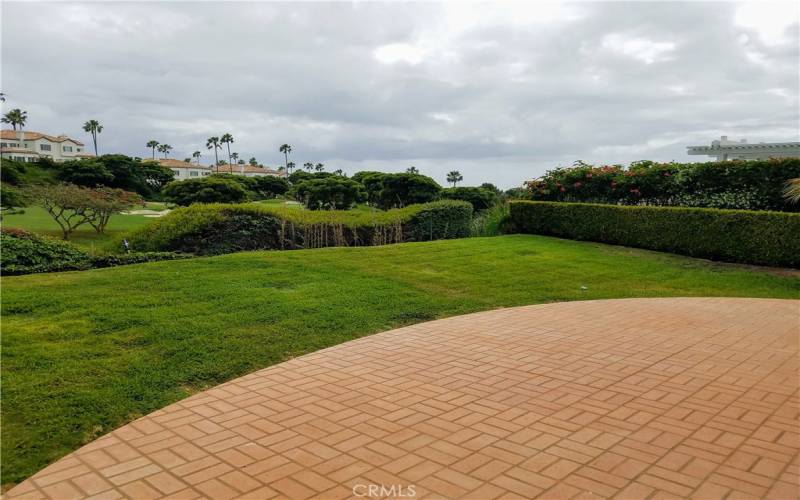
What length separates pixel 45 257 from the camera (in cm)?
979

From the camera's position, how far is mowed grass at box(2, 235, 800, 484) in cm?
438

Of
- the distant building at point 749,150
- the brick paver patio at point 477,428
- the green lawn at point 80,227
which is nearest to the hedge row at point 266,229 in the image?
the green lawn at point 80,227

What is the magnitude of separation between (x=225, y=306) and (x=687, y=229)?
1061 centimetres

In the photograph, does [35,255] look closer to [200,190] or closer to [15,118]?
[200,190]

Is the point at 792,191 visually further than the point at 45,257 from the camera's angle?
Yes

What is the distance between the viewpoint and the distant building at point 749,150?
19.0m

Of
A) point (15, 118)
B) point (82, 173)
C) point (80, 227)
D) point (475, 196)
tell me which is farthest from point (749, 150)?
point (15, 118)

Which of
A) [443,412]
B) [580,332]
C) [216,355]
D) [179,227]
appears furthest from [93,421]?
[179,227]

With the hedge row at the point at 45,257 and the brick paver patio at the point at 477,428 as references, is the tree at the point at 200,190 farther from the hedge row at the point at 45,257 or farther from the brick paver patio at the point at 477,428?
the brick paver patio at the point at 477,428

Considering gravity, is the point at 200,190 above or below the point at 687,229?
above

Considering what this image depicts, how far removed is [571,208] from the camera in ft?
51.5

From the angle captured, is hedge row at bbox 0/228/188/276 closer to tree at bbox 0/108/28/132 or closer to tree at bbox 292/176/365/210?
tree at bbox 292/176/365/210

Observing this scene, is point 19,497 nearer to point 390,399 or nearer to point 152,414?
point 152,414

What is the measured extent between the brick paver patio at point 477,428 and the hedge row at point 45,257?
236 inches
